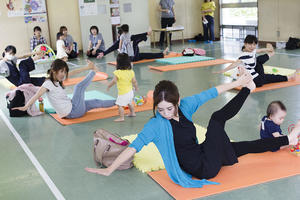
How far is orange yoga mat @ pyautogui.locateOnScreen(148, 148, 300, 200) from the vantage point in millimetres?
2875

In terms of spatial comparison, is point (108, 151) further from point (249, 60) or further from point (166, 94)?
point (249, 60)

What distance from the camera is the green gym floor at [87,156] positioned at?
117 inches

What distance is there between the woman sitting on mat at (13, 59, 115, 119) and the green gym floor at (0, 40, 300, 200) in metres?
0.24

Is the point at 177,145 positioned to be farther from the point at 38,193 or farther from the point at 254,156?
the point at 38,193

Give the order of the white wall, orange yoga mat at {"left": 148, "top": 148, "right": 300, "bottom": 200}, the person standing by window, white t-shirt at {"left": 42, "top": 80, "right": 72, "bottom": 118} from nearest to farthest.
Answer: orange yoga mat at {"left": 148, "top": 148, "right": 300, "bottom": 200}
white t-shirt at {"left": 42, "top": 80, "right": 72, "bottom": 118}
the white wall
the person standing by window

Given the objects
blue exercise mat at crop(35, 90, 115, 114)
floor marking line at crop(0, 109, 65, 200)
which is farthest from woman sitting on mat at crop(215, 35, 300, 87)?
floor marking line at crop(0, 109, 65, 200)

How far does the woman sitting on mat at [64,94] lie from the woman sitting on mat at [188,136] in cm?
222

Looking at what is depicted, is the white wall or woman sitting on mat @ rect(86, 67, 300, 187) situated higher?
the white wall

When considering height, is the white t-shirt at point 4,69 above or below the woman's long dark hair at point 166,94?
below

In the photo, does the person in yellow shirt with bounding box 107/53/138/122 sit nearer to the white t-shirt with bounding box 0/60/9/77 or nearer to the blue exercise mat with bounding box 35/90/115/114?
the blue exercise mat with bounding box 35/90/115/114

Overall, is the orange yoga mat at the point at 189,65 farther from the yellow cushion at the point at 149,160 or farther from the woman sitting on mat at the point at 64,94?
the yellow cushion at the point at 149,160

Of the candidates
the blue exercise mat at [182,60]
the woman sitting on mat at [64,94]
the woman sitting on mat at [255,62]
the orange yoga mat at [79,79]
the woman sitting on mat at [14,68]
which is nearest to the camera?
the woman sitting on mat at [64,94]

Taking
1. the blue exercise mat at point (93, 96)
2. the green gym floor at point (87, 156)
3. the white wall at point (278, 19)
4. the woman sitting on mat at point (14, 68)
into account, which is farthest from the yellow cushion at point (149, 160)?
the white wall at point (278, 19)

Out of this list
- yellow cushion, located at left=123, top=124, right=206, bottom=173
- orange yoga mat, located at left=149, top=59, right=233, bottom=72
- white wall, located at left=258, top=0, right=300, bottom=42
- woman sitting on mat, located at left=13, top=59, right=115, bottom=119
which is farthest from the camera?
white wall, located at left=258, top=0, right=300, bottom=42
